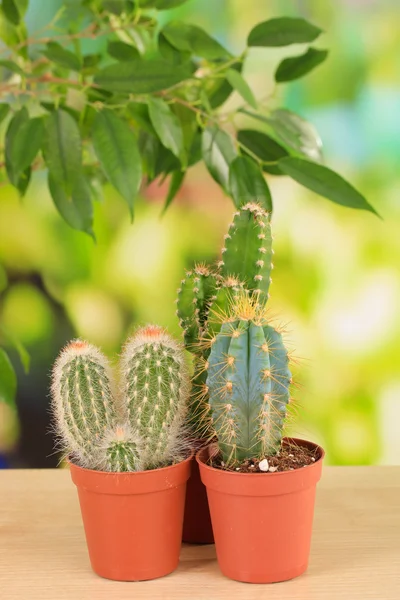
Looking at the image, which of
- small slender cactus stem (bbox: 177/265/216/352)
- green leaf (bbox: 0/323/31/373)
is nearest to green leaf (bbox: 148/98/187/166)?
small slender cactus stem (bbox: 177/265/216/352)

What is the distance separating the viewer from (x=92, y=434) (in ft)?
3.03

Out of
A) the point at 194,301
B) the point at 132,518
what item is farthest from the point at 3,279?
the point at 132,518

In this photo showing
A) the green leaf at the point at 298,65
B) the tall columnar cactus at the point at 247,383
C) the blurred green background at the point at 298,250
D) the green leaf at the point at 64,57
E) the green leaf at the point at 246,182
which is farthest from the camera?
the blurred green background at the point at 298,250

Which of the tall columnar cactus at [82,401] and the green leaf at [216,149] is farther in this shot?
the green leaf at [216,149]

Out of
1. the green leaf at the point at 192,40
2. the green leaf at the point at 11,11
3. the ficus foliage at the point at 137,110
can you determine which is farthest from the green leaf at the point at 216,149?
the green leaf at the point at 11,11

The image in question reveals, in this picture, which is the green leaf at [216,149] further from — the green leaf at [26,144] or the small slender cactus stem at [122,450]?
the small slender cactus stem at [122,450]

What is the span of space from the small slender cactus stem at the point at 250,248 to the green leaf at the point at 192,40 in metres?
0.40

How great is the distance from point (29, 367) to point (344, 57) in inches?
32.5

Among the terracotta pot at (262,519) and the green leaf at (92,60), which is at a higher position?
the green leaf at (92,60)

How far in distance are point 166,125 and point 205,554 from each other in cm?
60

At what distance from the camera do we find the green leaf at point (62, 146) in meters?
1.12

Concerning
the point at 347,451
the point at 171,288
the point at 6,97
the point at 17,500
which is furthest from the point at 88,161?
the point at 347,451

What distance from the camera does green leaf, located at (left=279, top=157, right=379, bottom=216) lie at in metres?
1.17

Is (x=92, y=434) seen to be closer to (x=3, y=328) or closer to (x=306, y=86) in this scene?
(x=3, y=328)
